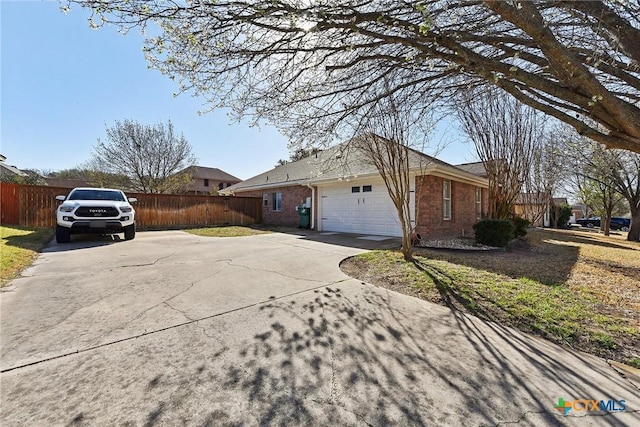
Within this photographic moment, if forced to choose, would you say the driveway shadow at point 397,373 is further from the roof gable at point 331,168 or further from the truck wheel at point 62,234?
the truck wheel at point 62,234

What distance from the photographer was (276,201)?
17.0 metres

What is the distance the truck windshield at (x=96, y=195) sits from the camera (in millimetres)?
8633

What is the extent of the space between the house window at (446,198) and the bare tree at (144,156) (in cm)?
2045

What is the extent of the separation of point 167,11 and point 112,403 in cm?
443

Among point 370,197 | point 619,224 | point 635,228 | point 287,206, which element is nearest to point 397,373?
point 370,197

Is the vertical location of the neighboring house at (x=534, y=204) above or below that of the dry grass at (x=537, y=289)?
above

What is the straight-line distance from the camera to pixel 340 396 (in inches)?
76.7

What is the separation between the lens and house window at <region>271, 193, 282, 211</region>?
16.6 m

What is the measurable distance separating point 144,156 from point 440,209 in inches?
853

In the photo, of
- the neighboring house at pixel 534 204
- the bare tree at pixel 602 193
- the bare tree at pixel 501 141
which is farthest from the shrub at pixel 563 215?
the bare tree at pixel 501 141

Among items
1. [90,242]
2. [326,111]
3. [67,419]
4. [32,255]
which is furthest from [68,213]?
[67,419]

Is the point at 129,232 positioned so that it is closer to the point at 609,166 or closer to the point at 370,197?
the point at 370,197

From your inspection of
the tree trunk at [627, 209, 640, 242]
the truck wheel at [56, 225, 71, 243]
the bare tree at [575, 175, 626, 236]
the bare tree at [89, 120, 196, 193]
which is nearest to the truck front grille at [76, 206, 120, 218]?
the truck wheel at [56, 225, 71, 243]

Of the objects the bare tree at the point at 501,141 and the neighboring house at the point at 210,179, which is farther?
the neighboring house at the point at 210,179
